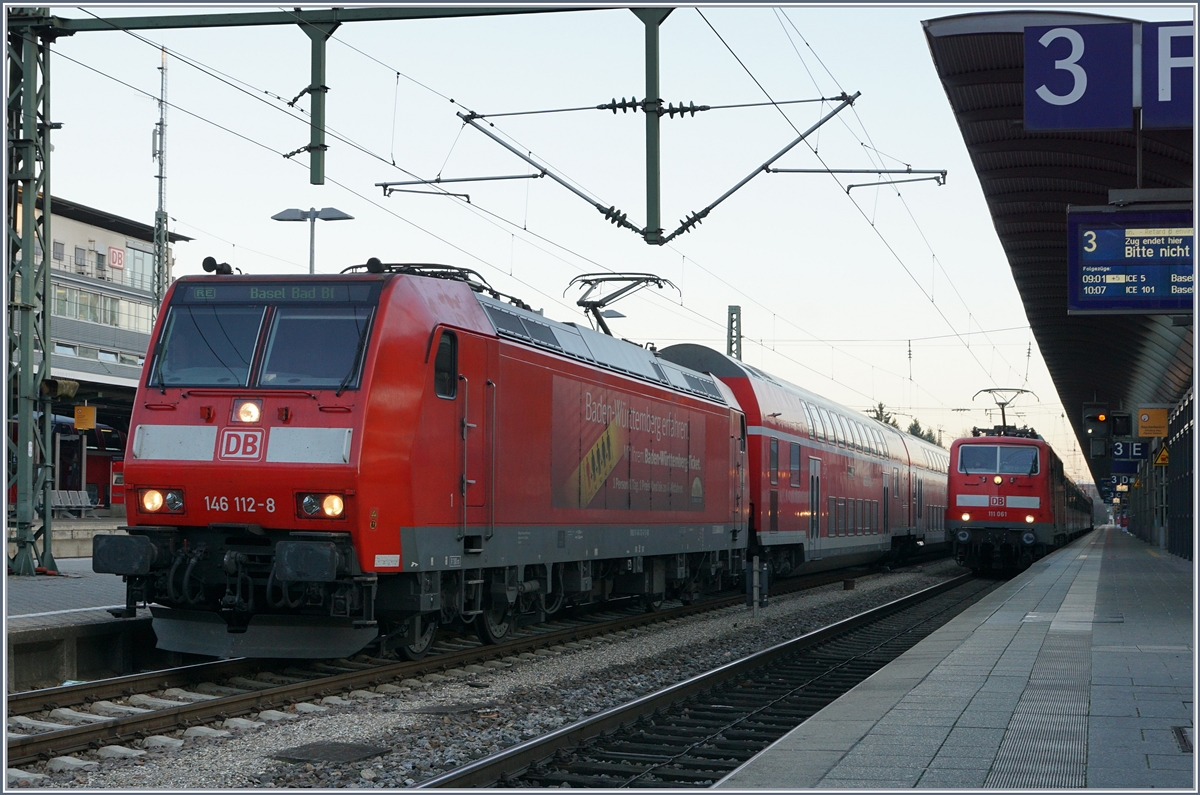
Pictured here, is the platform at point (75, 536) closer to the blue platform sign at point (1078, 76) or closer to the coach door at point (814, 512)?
the coach door at point (814, 512)

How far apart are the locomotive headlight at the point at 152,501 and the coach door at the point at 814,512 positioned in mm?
16118

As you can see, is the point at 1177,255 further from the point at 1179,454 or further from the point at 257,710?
the point at 1179,454

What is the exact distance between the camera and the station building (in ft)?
159

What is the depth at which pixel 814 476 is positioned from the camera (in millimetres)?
25250

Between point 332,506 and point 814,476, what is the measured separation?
53.6 ft

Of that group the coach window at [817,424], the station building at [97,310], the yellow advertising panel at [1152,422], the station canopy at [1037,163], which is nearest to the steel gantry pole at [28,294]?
the station canopy at [1037,163]

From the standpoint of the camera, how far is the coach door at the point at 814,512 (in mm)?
24844

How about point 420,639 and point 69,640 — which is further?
point 420,639

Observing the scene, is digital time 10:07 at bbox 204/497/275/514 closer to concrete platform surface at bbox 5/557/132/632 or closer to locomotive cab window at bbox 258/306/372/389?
locomotive cab window at bbox 258/306/372/389

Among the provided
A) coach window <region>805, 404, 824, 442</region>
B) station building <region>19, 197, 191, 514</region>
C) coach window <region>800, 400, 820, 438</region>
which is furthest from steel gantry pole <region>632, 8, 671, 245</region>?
station building <region>19, 197, 191, 514</region>

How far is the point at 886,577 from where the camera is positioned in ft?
101

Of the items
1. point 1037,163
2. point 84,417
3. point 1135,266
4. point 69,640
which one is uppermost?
point 1037,163

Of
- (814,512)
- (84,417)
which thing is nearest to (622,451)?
(84,417)

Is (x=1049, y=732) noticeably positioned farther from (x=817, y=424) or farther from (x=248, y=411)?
(x=817, y=424)
